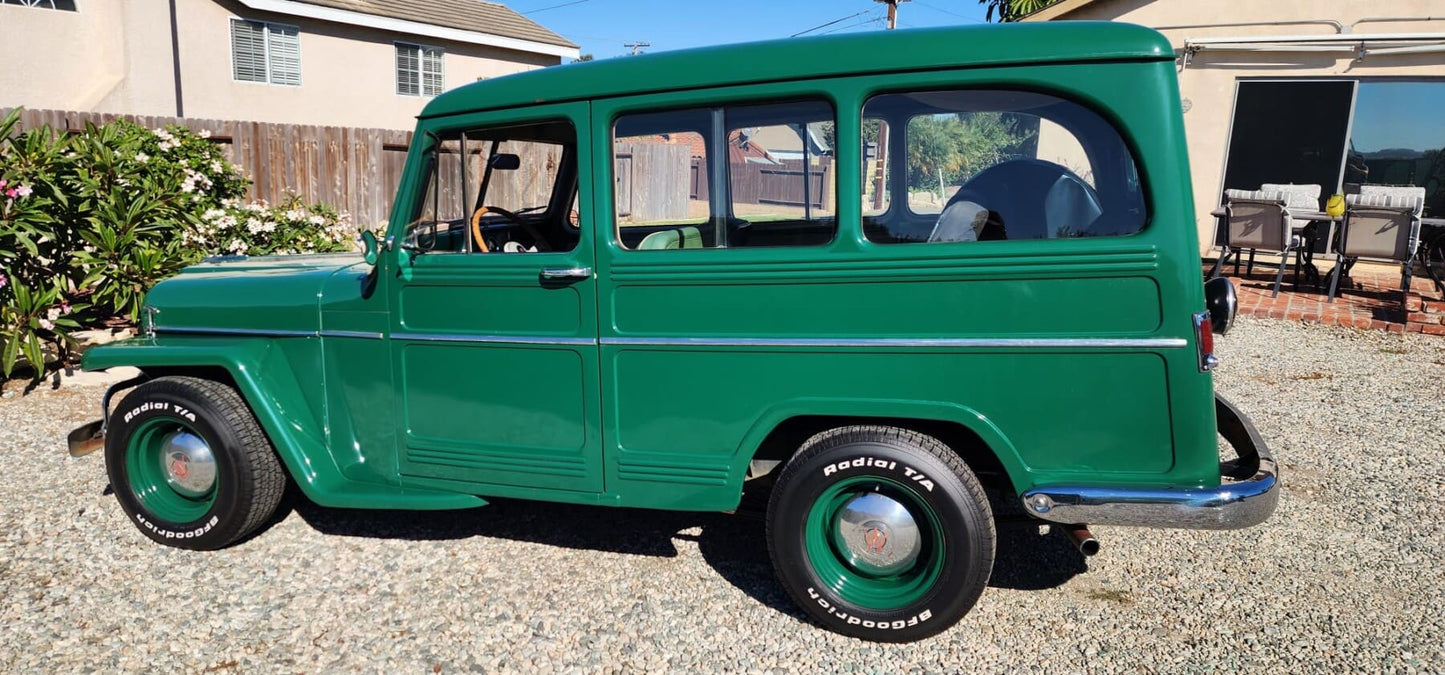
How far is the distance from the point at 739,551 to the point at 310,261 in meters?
2.46

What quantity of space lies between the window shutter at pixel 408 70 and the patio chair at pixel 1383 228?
1608cm

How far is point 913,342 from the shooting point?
3145 millimetres

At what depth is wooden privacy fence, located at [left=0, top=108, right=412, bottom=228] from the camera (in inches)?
439

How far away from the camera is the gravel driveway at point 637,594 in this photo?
3242 mm

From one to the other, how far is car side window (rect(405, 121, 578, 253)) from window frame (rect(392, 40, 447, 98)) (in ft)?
53.0

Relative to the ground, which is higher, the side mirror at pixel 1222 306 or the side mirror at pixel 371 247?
the side mirror at pixel 371 247

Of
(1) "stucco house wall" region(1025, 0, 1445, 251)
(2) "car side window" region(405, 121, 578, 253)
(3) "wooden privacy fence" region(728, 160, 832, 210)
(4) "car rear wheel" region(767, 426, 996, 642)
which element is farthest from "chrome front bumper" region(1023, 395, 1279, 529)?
(1) "stucco house wall" region(1025, 0, 1445, 251)

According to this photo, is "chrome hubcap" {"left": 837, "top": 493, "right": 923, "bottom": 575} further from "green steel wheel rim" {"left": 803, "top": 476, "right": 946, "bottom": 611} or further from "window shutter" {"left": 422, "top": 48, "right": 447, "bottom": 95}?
"window shutter" {"left": 422, "top": 48, "right": 447, "bottom": 95}

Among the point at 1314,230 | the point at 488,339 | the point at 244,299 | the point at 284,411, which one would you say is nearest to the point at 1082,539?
the point at 488,339

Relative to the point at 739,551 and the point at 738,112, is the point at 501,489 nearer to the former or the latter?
the point at 739,551

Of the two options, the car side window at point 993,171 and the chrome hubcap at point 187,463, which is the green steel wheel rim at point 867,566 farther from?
the chrome hubcap at point 187,463

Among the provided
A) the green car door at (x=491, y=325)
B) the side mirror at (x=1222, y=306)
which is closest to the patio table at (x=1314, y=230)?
the side mirror at (x=1222, y=306)

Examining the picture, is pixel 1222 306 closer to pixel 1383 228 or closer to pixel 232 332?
pixel 232 332

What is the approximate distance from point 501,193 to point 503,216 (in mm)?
188
